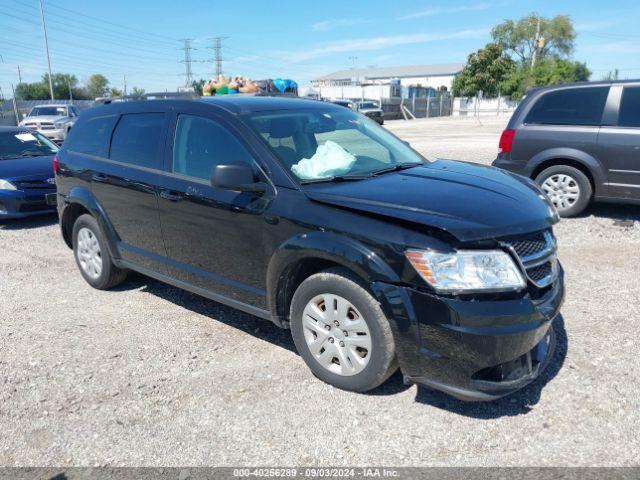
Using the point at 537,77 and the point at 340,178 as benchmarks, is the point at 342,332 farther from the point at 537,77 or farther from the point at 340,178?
the point at 537,77

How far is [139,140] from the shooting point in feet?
15.0

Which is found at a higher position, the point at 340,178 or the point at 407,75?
the point at 407,75

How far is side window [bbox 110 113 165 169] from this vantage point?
14.4 feet

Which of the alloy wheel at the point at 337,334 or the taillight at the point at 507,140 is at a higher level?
the taillight at the point at 507,140

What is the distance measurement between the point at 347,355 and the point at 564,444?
128 centimetres

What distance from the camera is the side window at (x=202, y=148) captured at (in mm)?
3816

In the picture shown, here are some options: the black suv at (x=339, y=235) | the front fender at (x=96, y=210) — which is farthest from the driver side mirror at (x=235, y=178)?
the front fender at (x=96, y=210)

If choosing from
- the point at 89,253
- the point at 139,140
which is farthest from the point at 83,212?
the point at 139,140

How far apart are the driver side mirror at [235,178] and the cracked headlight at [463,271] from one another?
3.99 ft

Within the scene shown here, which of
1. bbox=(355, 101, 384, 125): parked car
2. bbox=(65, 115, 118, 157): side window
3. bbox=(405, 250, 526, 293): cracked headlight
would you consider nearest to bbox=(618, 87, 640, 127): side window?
bbox=(405, 250, 526, 293): cracked headlight

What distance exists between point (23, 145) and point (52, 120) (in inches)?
Answer: 598

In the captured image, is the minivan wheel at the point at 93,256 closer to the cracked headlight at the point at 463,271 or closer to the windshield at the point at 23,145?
the cracked headlight at the point at 463,271

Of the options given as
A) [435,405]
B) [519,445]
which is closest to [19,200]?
[435,405]

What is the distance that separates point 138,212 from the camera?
178 inches
